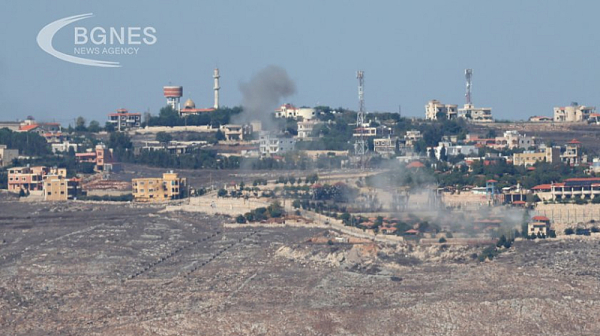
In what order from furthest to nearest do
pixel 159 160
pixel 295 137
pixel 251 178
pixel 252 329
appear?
pixel 295 137 < pixel 159 160 < pixel 251 178 < pixel 252 329

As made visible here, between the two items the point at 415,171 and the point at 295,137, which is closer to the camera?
the point at 415,171

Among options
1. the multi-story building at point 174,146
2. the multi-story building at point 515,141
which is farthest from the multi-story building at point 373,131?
the multi-story building at point 174,146

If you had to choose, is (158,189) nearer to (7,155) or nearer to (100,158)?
(100,158)

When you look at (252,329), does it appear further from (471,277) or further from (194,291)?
(471,277)

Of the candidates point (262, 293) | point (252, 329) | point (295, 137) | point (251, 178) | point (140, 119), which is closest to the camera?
point (252, 329)

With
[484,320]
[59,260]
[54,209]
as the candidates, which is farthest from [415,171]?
[484,320]

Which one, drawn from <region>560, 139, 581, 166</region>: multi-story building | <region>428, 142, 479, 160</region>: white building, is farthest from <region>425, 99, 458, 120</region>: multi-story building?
<region>560, 139, 581, 166</region>: multi-story building

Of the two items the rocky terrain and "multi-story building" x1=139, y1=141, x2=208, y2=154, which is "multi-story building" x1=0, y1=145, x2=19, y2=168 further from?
the rocky terrain

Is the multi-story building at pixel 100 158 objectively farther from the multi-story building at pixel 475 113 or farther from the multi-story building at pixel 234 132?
the multi-story building at pixel 475 113
